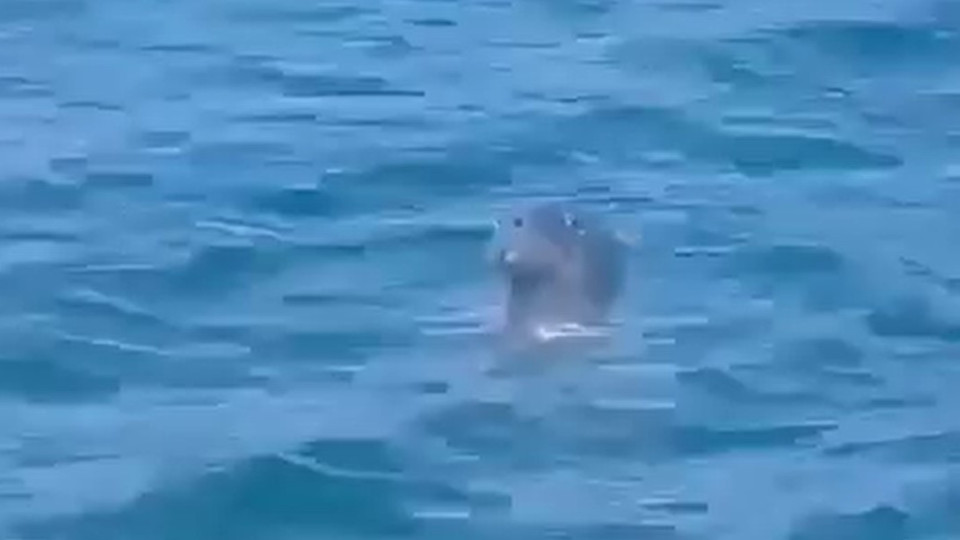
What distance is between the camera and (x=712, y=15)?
962 cm

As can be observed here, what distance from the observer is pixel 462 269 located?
7508 mm

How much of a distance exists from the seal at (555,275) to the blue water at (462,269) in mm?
93

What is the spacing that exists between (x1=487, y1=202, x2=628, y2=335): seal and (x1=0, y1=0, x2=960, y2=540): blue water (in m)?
0.09

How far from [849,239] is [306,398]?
203cm

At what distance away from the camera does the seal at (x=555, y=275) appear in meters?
6.86

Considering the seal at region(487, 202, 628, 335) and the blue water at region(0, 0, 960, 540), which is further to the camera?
the seal at region(487, 202, 628, 335)

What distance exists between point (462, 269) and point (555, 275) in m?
0.73

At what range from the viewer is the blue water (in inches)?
256

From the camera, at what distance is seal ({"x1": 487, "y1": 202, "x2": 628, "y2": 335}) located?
270 inches

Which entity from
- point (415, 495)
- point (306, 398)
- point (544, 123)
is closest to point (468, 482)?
point (415, 495)

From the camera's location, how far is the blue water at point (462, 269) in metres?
6.51

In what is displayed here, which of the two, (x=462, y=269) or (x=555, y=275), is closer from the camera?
(x=555, y=275)

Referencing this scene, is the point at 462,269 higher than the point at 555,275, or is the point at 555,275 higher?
the point at 462,269

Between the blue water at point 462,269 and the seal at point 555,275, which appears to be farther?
the seal at point 555,275
